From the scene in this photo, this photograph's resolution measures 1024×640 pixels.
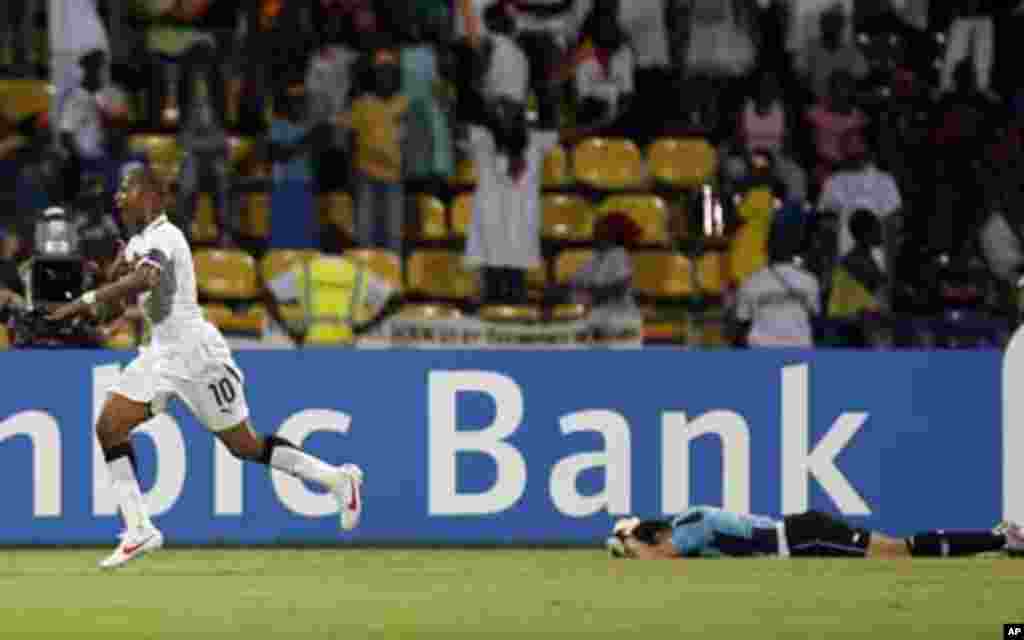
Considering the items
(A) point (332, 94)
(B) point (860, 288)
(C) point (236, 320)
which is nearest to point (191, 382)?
(C) point (236, 320)

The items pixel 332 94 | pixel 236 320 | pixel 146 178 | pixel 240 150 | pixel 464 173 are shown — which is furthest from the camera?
pixel 464 173

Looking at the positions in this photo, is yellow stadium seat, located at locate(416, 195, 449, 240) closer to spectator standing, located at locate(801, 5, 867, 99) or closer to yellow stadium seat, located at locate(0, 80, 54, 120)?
yellow stadium seat, located at locate(0, 80, 54, 120)

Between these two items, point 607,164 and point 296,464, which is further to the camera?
point 607,164

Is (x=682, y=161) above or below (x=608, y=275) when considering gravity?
above

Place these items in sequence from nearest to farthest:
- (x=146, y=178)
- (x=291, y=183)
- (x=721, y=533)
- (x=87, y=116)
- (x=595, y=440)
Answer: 1. (x=146, y=178)
2. (x=721, y=533)
3. (x=595, y=440)
4. (x=291, y=183)
5. (x=87, y=116)

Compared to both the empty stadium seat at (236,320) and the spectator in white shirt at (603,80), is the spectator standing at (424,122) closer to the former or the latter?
the spectator in white shirt at (603,80)

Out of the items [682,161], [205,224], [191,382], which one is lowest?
[191,382]

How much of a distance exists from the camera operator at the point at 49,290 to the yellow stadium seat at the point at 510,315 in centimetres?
457

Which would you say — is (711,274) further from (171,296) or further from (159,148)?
(171,296)

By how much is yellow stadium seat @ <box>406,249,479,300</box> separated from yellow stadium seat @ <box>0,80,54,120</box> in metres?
3.30

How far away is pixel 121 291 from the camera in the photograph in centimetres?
1419

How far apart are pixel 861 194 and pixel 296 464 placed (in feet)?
28.2

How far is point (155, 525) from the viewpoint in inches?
645

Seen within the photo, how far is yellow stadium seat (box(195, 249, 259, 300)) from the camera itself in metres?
21.7
